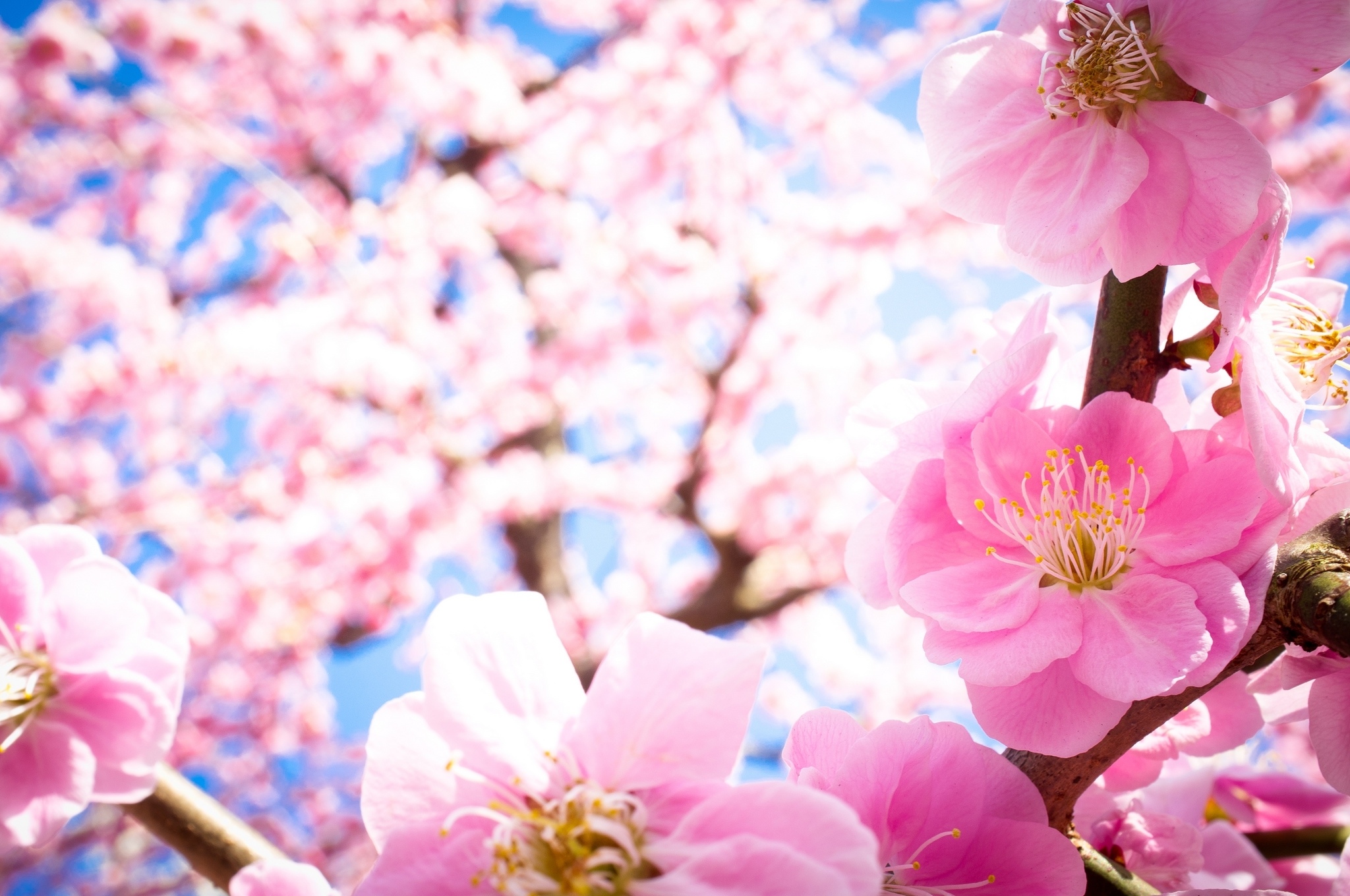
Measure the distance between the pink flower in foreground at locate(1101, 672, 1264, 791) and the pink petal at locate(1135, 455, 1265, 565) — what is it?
0.17 meters

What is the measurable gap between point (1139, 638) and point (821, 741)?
0.66ft

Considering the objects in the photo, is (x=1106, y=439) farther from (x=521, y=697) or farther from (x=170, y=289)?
(x=170, y=289)

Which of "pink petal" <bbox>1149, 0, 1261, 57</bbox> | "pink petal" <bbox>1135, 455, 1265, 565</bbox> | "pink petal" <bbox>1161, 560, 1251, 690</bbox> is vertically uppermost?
"pink petal" <bbox>1149, 0, 1261, 57</bbox>

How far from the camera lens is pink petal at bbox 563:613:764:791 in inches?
17.7

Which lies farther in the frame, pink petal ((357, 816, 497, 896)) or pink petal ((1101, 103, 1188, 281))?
pink petal ((1101, 103, 1188, 281))

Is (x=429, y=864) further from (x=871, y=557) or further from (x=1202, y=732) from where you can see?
(x=1202, y=732)

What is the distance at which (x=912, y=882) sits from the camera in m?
0.54

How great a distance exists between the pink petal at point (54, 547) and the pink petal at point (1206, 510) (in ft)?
2.56

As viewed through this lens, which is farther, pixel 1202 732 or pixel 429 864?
pixel 1202 732

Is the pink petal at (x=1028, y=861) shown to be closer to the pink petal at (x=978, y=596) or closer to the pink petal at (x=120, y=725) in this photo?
the pink petal at (x=978, y=596)

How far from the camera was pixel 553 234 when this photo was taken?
4.89 meters

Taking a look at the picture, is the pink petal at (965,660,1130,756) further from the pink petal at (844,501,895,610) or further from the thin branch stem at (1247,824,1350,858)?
the thin branch stem at (1247,824,1350,858)

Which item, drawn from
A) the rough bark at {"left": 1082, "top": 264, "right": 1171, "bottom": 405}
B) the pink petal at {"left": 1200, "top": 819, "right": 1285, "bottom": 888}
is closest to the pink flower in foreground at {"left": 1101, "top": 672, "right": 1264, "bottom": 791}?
the pink petal at {"left": 1200, "top": 819, "right": 1285, "bottom": 888}

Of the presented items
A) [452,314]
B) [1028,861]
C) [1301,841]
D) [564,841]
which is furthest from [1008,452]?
[452,314]
